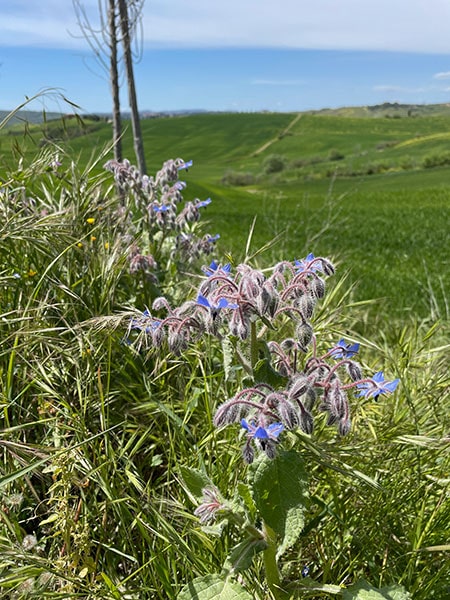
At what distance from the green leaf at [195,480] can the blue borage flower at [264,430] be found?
1.10ft

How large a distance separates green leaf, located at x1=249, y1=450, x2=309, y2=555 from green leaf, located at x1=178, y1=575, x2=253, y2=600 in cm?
17

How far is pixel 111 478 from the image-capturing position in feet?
5.85

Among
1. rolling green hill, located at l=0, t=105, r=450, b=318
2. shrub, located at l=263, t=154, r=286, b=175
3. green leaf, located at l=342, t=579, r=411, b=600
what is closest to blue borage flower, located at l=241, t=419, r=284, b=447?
green leaf, located at l=342, t=579, r=411, b=600

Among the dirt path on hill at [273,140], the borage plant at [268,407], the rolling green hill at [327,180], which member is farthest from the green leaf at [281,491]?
the dirt path on hill at [273,140]

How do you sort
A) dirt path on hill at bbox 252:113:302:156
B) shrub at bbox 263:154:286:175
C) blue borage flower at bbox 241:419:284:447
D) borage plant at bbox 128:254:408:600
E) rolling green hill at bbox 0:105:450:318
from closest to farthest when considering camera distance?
1. blue borage flower at bbox 241:419:284:447
2. borage plant at bbox 128:254:408:600
3. rolling green hill at bbox 0:105:450:318
4. shrub at bbox 263:154:286:175
5. dirt path on hill at bbox 252:113:302:156

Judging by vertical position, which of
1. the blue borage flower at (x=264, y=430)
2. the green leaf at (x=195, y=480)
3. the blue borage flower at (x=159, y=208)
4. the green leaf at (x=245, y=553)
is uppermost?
the blue borage flower at (x=159, y=208)

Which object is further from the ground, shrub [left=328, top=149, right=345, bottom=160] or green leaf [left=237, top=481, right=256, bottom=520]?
green leaf [left=237, top=481, right=256, bottom=520]

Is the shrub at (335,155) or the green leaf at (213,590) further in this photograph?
the shrub at (335,155)

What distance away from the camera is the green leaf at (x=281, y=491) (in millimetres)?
1352

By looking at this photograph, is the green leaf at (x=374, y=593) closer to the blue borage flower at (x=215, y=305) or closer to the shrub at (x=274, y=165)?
the blue borage flower at (x=215, y=305)

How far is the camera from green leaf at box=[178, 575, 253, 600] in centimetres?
138

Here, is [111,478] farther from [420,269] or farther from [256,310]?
[420,269]

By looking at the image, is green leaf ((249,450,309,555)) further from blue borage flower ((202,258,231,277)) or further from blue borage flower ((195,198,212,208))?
blue borage flower ((195,198,212,208))

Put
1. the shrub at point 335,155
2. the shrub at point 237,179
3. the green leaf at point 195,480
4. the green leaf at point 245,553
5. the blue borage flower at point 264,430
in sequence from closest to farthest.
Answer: the blue borage flower at point 264,430
the green leaf at point 245,553
the green leaf at point 195,480
the shrub at point 237,179
the shrub at point 335,155
